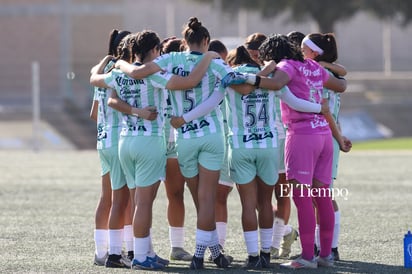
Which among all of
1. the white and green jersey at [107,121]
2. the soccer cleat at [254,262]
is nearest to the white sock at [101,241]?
the white and green jersey at [107,121]

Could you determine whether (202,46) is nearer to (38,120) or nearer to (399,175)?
(399,175)

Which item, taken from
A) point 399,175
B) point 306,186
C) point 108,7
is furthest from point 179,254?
point 108,7

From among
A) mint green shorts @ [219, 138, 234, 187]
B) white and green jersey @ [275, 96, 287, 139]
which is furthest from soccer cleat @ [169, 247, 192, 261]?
white and green jersey @ [275, 96, 287, 139]

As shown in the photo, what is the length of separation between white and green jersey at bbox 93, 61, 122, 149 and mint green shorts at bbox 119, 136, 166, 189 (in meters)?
0.30

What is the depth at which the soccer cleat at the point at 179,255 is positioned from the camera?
9.07m

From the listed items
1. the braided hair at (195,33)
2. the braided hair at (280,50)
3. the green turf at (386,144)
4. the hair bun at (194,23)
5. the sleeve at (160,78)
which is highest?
the hair bun at (194,23)

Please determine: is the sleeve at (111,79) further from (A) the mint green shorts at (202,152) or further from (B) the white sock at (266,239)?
(B) the white sock at (266,239)

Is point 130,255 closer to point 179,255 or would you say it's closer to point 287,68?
point 179,255

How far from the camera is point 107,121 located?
892cm

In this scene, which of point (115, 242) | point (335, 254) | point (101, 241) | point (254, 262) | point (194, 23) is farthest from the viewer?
point (335, 254)

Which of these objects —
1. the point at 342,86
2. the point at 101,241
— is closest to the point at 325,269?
the point at 342,86

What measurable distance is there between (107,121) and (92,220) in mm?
2984

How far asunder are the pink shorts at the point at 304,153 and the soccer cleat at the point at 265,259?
0.64 m

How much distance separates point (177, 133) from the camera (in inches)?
335
